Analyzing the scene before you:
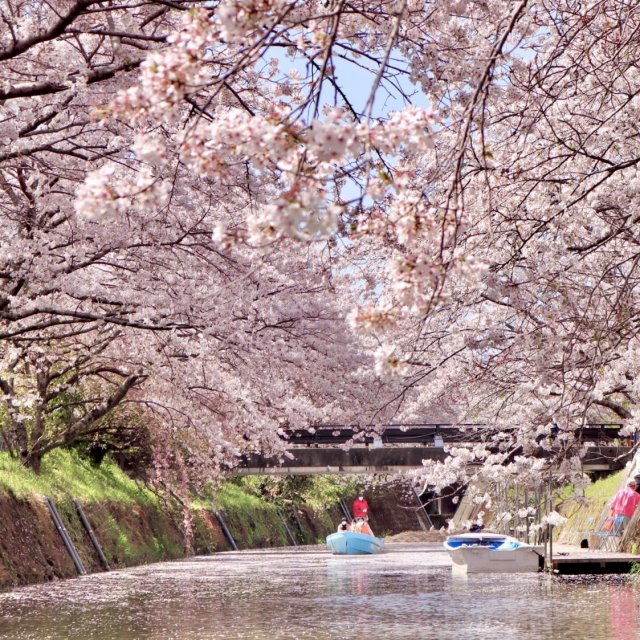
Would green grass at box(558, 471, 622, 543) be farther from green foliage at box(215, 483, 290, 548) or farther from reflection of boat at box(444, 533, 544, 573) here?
green foliage at box(215, 483, 290, 548)

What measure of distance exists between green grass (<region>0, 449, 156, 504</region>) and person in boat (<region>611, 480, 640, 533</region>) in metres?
12.3

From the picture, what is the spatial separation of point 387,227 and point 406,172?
55 centimetres

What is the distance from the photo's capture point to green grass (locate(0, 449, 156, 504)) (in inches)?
873

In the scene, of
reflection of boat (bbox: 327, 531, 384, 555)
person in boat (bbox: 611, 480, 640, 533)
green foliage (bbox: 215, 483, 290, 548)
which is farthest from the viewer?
green foliage (bbox: 215, 483, 290, 548)

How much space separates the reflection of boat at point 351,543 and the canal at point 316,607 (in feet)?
35.4

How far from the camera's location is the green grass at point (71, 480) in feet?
72.8

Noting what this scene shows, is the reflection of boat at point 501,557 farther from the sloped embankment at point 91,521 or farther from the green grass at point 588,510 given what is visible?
the sloped embankment at point 91,521

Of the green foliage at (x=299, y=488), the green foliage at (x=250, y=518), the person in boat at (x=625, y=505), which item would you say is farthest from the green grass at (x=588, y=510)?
the green foliage at (x=299, y=488)

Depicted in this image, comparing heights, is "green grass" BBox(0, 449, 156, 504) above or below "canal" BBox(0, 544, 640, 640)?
above

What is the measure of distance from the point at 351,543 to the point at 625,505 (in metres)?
13.3

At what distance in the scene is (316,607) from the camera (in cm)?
1627

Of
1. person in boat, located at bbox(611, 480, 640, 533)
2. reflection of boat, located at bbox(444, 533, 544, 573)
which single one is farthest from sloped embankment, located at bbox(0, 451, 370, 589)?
person in boat, located at bbox(611, 480, 640, 533)

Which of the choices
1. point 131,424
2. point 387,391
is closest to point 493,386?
point 387,391

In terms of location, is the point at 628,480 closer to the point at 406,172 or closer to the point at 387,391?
the point at 387,391
